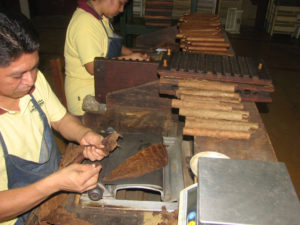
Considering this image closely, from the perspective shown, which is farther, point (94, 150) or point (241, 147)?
point (94, 150)

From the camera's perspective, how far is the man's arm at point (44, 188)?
1.10 m

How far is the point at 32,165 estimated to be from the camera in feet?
4.48

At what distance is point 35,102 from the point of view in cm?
141

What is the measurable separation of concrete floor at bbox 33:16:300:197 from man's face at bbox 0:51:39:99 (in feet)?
9.87

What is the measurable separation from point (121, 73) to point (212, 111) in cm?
89

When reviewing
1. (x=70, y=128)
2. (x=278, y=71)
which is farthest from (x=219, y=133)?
(x=278, y=71)

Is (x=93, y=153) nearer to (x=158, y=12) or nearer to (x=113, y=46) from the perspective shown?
(x=113, y=46)

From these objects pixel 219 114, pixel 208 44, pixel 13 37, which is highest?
pixel 13 37

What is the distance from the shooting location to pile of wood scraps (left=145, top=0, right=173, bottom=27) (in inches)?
135

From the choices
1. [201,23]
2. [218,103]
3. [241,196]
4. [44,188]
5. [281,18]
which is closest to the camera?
[241,196]

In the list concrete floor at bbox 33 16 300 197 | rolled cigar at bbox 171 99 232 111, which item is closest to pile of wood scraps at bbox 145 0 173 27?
concrete floor at bbox 33 16 300 197

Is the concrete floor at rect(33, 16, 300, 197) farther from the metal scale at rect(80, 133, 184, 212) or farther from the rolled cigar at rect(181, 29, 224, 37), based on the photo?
the metal scale at rect(80, 133, 184, 212)

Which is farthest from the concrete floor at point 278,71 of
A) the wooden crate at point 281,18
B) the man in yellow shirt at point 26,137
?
the man in yellow shirt at point 26,137

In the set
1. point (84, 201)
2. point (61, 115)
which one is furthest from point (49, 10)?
point (84, 201)
